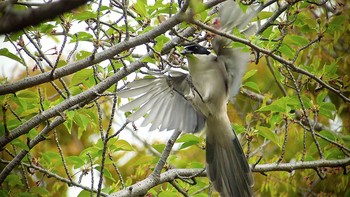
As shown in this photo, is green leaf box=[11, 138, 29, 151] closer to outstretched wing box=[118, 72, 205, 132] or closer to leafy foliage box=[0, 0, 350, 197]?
leafy foliage box=[0, 0, 350, 197]

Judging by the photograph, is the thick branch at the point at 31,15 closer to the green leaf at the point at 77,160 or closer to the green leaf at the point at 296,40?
the green leaf at the point at 77,160

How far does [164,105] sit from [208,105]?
1.10ft

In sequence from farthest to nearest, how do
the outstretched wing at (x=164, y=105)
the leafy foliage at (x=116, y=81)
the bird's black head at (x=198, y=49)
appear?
the outstretched wing at (x=164, y=105), the bird's black head at (x=198, y=49), the leafy foliage at (x=116, y=81)

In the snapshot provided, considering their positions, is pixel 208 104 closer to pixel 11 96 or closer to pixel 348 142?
pixel 348 142

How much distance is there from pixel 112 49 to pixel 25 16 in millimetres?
1650

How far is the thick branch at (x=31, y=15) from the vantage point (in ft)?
2.89

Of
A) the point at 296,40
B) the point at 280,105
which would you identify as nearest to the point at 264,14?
the point at 296,40

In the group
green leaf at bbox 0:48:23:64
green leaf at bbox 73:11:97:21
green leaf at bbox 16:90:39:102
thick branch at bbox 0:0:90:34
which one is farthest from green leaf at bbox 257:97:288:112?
thick branch at bbox 0:0:90:34

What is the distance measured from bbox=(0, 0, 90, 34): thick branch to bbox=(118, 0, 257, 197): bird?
2603mm

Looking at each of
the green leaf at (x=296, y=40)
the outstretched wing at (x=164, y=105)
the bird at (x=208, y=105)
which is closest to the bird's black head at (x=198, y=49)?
the bird at (x=208, y=105)

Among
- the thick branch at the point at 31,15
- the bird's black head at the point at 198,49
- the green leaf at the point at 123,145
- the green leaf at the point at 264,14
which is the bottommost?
the green leaf at the point at 123,145

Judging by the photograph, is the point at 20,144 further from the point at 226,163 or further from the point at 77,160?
the point at 226,163

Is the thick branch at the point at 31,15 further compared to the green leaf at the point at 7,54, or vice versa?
the green leaf at the point at 7,54

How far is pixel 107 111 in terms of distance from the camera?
20.5 feet
